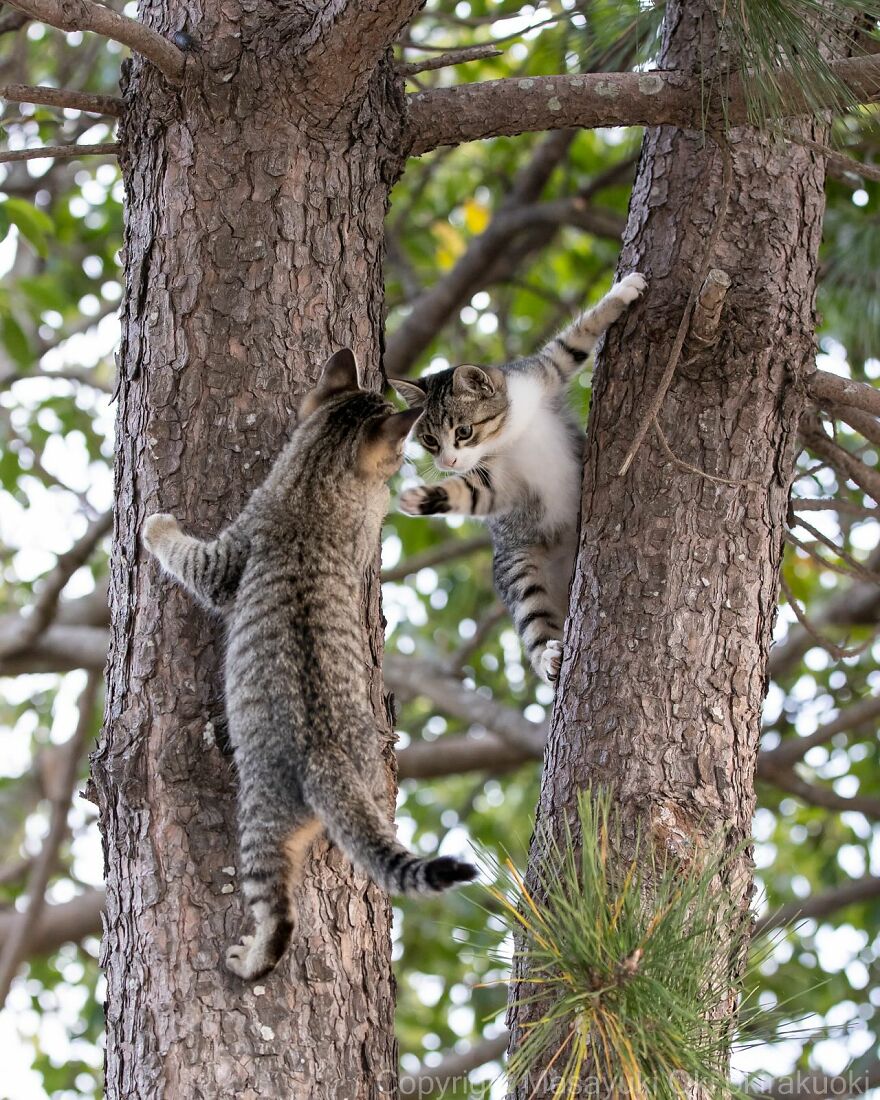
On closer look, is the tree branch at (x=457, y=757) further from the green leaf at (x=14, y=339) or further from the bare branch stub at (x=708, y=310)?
the bare branch stub at (x=708, y=310)

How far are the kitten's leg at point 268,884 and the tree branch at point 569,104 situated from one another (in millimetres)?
1548

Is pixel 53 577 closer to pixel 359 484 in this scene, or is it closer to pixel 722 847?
pixel 359 484

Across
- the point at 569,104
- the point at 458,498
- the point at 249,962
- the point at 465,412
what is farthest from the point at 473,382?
the point at 249,962

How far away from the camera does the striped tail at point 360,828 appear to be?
77.5 inches

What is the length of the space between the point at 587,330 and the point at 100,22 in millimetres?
1631

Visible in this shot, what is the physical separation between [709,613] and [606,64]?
8.20ft

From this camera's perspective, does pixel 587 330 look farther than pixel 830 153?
Yes

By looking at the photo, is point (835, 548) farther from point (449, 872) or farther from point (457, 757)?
point (457, 757)

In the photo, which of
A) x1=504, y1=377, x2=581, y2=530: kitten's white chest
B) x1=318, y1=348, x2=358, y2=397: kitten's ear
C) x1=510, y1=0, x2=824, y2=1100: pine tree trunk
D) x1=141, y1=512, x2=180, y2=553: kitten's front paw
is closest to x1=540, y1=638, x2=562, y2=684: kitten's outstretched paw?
x1=504, y1=377, x2=581, y2=530: kitten's white chest

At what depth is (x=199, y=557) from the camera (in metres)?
2.30

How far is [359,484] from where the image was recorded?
270 cm

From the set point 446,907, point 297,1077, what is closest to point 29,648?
point 446,907

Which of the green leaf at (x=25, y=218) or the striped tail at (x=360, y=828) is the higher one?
the green leaf at (x=25, y=218)

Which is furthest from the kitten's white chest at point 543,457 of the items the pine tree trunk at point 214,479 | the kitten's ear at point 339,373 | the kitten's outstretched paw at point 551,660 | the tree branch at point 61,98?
the tree branch at point 61,98
